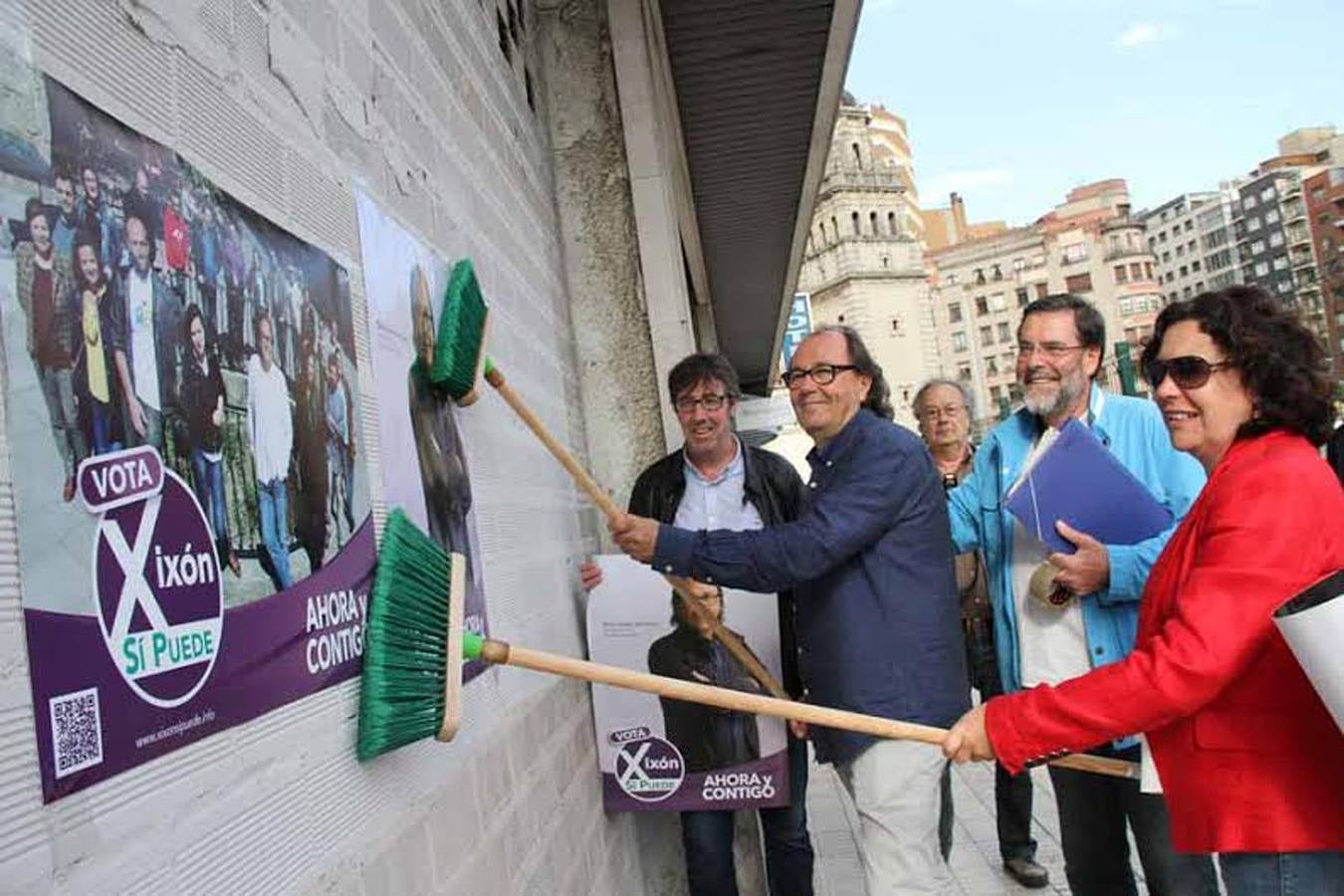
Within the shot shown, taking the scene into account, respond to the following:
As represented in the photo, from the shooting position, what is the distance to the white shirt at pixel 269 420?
1300 mm

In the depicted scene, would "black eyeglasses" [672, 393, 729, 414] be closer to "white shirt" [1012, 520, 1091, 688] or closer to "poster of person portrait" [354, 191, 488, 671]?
"white shirt" [1012, 520, 1091, 688]

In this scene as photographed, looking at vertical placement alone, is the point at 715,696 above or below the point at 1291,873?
above

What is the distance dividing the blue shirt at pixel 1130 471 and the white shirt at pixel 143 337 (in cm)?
234

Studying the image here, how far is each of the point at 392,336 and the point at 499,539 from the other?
74cm

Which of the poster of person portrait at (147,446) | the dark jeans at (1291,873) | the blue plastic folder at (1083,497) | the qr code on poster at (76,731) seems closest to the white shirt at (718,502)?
the blue plastic folder at (1083,497)

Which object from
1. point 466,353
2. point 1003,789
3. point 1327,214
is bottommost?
A: point 1003,789

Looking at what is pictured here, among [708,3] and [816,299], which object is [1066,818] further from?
[816,299]

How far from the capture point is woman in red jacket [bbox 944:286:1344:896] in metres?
1.85

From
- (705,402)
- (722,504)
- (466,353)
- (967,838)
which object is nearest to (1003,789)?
(967,838)

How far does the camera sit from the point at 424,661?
177 cm

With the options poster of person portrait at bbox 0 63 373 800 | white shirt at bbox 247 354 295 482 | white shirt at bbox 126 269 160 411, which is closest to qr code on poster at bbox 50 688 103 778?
poster of person portrait at bbox 0 63 373 800

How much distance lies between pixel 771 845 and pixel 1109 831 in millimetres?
1145

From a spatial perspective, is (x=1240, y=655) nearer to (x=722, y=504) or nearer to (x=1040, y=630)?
(x=1040, y=630)

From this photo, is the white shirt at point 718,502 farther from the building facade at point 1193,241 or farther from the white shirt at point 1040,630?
the building facade at point 1193,241
